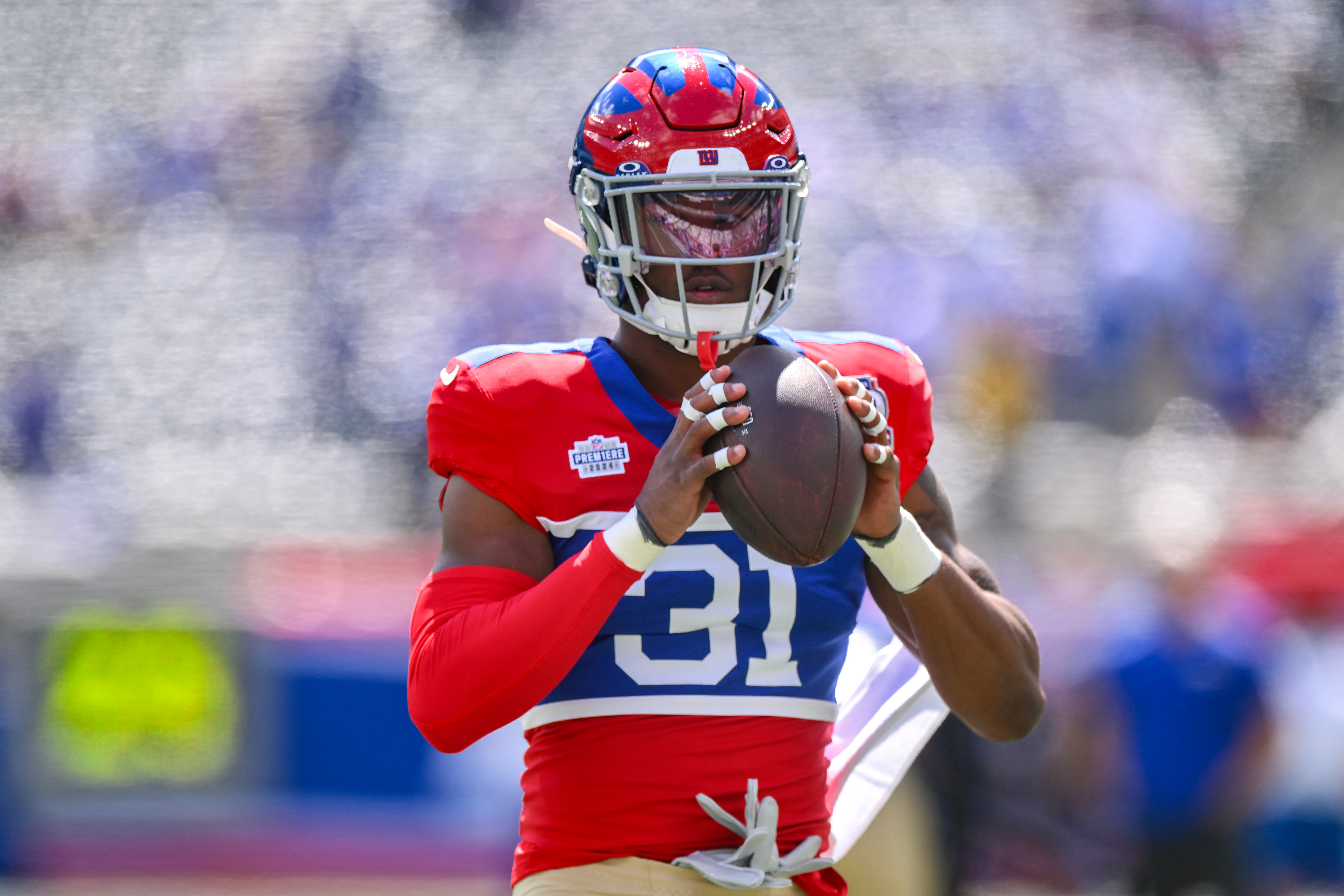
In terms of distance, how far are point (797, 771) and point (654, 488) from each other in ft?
1.36

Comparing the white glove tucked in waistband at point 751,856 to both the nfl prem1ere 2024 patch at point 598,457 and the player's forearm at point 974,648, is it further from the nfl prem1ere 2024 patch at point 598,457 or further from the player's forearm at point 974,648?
the nfl prem1ere 2024 patch at point 598,457

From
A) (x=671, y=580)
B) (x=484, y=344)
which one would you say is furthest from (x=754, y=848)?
(x=484, y=344)

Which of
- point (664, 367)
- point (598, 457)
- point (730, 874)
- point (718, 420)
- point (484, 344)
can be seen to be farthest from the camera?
point (484, 344)

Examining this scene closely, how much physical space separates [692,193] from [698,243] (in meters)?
0.06

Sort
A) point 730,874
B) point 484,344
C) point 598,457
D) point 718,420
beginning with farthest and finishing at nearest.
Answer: point 484,344, point 598,457, point 730,874, point 718,420

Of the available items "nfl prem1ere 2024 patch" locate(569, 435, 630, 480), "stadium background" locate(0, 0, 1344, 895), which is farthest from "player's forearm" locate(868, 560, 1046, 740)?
"stadium background" locate(0, 0, 1344, 895)

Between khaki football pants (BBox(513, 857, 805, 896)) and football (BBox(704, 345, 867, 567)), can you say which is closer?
football (BBox(704, 345, 867, 567))

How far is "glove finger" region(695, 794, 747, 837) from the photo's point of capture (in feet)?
4.43

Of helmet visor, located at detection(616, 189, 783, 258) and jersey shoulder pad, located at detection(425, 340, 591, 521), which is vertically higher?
helmet visor, located at detection(616, 189, 783, 258)

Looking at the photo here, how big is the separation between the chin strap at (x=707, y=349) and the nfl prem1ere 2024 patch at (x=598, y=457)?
5.1 inches

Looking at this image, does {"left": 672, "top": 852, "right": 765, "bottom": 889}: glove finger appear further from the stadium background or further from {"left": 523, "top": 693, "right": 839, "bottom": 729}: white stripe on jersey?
the stadium background

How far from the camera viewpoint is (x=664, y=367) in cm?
154

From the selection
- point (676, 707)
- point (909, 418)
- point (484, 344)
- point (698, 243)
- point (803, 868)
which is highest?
point (698, 243)

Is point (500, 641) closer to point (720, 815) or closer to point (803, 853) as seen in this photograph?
point (720, 815)
